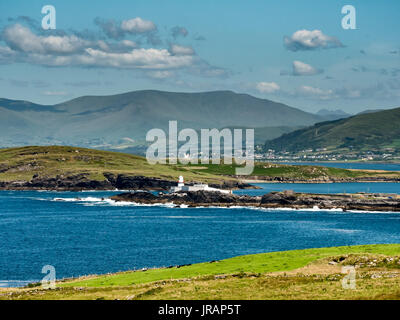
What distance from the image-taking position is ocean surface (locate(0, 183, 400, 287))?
97125 millimetres

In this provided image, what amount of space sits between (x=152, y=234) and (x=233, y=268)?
67596 mm

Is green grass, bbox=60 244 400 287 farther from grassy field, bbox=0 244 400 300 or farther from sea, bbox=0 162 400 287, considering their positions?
sea, bbox=0 162 400 287

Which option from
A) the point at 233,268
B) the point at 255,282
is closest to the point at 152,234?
the point at 233,268

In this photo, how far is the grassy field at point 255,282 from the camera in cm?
4866

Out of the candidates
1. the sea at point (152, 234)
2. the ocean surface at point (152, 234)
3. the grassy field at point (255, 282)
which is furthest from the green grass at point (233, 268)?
the ocean surface at point (152, 234)

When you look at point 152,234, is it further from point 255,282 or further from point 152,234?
point 255,282

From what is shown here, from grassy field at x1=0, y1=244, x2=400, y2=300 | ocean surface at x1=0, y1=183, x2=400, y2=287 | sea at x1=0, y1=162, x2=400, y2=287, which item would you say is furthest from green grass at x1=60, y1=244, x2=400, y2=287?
ocean surface at x1=0, y1=183, x2=400, y2=287

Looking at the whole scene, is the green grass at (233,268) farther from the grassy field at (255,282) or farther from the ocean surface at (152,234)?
the ocean surface at (152,234)

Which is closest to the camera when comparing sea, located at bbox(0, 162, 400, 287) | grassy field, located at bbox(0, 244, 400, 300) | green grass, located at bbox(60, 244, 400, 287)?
grassy field, located at bbox(0, 244, 400, 300)
